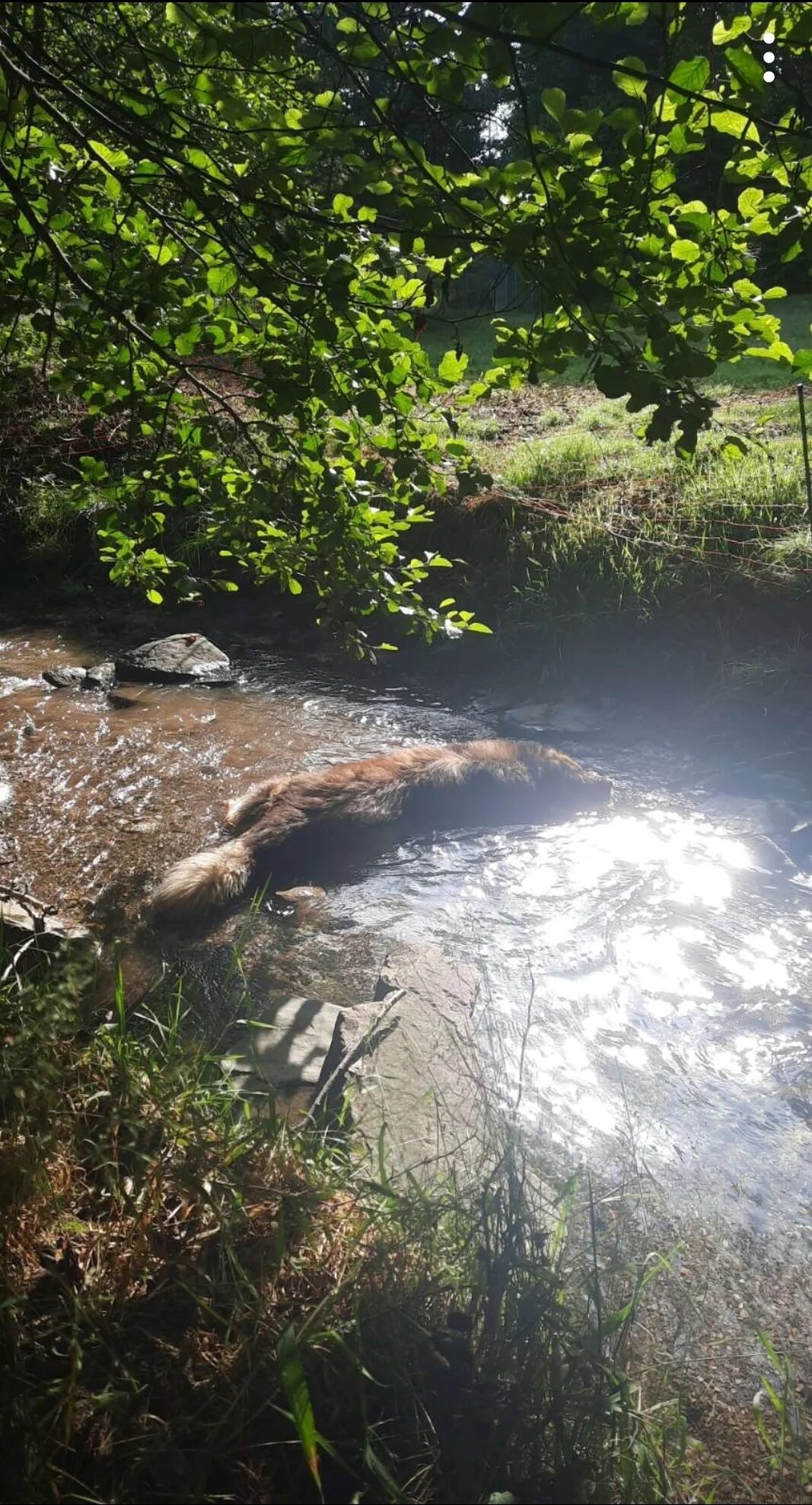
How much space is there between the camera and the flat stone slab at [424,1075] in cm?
268

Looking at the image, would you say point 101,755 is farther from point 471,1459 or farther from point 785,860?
point 471,1459

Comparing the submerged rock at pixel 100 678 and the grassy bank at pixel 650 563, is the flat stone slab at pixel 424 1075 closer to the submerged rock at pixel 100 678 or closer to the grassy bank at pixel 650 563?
the grassy bank at pixel 650 563

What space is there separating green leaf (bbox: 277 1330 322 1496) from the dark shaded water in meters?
1.02

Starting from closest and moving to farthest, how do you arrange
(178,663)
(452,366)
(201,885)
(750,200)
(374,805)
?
(750,200) → (452,366) → (201,885) → (374,805) → (178,663)

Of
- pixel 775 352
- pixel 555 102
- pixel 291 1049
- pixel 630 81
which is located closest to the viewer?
pixel 630 81

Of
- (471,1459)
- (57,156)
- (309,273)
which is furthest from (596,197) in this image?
(471,1459)

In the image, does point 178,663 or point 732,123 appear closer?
point 732,123

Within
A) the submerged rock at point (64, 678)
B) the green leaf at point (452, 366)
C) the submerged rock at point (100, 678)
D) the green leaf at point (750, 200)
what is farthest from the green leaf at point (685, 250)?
the submerged rock at point (64, 678)

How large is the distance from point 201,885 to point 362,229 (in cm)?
268

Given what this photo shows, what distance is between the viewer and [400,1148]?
2668mm

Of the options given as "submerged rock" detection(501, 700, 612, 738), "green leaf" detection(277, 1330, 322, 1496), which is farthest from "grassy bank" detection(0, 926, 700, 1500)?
"submerged rock" detection(501, 700, 612, 738)

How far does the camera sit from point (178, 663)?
737 centimetres

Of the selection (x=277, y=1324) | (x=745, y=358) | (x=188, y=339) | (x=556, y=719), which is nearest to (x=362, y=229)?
(x=188, y=339)

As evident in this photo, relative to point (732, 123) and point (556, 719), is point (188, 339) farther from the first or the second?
point (556, 719)
